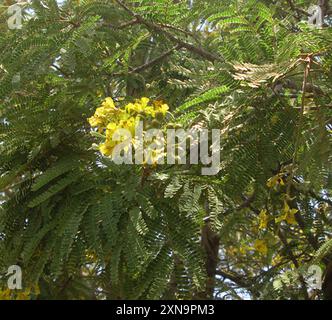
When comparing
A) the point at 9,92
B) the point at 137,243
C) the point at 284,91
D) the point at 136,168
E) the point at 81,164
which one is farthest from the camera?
the point at 284,91

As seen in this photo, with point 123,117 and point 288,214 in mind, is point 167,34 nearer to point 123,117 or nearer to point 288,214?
point 123,117

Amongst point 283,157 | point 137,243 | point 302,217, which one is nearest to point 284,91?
point 283,157

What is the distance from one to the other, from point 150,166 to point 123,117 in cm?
21

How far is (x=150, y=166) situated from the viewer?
2.21 m

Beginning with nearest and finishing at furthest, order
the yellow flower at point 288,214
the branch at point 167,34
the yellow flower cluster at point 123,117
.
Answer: the yellow flower cluster at point 123,117 → the yellow flower at point 288,214 → the branch at point 167,34

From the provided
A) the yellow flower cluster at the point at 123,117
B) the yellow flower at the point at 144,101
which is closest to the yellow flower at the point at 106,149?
the yellow flower cluster at the point at 123,117

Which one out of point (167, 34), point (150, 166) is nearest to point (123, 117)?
point (150, 166)

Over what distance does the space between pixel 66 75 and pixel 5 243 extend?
1200 mm

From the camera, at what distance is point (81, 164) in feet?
8.10

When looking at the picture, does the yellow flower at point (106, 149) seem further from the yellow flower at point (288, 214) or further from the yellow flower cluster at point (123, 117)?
the yellow flower at point (288, 214)

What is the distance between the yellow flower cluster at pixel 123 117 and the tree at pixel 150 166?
0.07 feet

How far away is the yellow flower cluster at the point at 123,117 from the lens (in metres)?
2.17

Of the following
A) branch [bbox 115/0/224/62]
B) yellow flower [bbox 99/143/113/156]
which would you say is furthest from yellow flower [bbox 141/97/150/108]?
branch [bbox 115/0/224/62]

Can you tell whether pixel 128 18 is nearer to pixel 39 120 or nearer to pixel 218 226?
pixel 39 120
